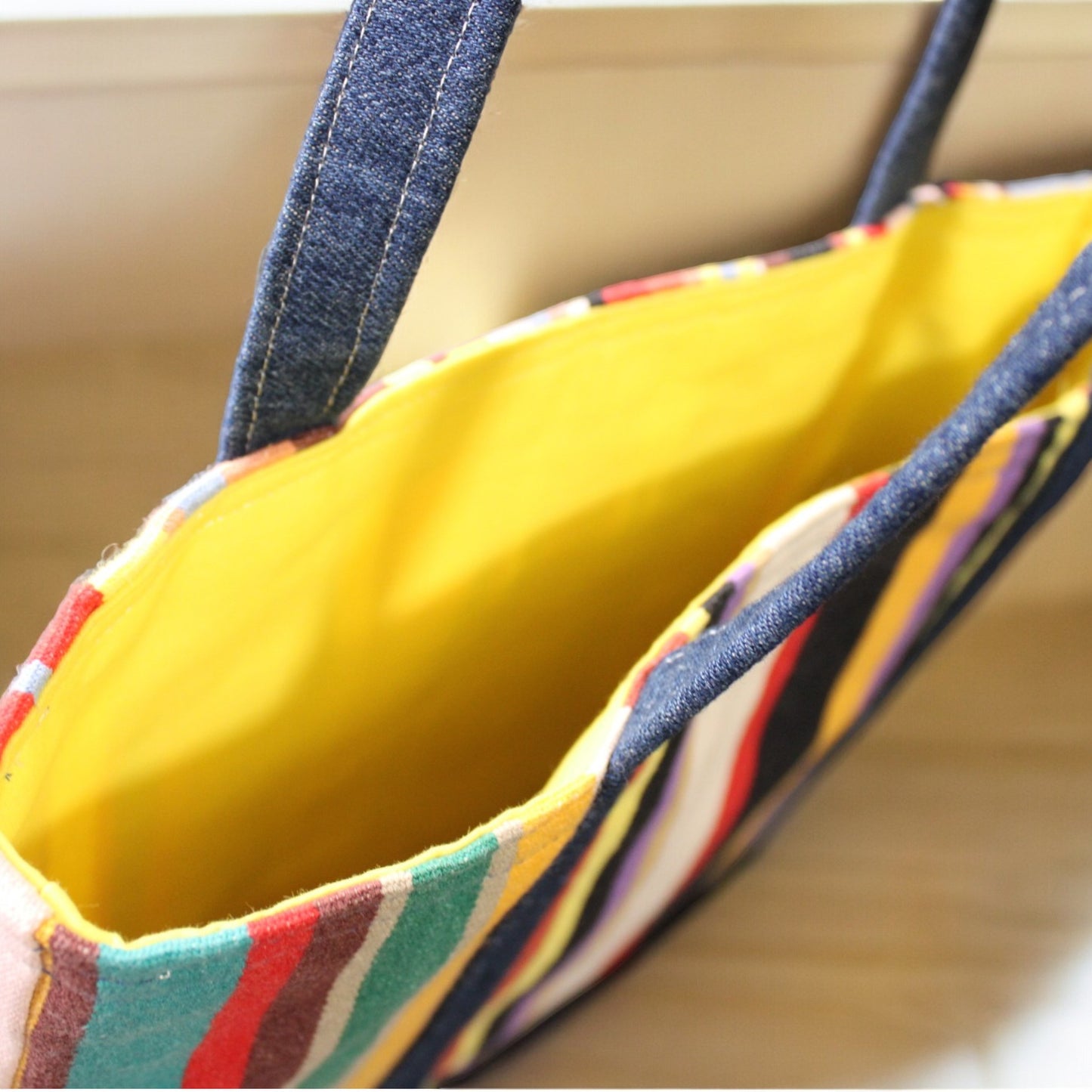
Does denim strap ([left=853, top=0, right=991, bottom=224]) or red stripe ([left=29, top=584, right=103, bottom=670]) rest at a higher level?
denim strap ([left=853, top=0, right=991, bottom=224])

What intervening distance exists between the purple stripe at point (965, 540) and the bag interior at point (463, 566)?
2.4 inches

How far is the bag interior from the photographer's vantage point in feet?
0.94

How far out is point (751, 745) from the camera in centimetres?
40

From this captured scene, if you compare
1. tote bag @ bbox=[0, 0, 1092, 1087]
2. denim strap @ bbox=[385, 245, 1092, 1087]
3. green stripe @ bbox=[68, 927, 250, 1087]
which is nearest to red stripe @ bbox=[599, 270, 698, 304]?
tote bag @ bbox=[0, 0, 1092, 1087]

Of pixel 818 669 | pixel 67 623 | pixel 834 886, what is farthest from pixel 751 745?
pixel 67 623

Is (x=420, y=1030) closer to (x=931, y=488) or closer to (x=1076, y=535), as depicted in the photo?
(x=931, y=488)

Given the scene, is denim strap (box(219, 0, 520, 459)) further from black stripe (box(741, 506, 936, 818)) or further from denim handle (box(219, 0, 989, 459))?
black stripe (box(741, 506, 936, 818))

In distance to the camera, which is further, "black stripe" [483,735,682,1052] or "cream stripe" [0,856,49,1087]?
"black stripe" [483,735,682,1052]

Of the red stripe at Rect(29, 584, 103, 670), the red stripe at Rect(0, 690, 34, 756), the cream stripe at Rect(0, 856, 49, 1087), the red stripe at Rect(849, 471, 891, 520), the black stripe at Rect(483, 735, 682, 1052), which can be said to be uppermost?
the red stripe at Rect(849, 471, 891, 520)

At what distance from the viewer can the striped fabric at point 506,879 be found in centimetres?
23

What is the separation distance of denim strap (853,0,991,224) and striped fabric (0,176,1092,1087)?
0.04 feet

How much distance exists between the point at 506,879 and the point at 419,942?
28 millimetres

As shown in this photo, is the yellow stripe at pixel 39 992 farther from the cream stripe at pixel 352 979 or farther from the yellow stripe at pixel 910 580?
the yellow stripe at pixel 910 580

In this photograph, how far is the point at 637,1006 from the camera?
1.53 ft
